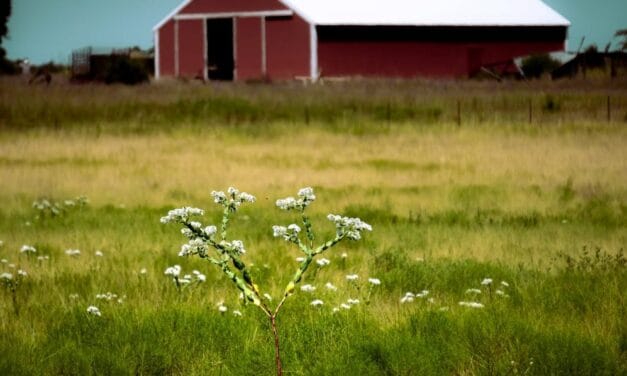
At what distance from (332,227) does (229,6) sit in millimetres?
32704

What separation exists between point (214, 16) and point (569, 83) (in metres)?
17.3

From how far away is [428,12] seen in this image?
44.5 m

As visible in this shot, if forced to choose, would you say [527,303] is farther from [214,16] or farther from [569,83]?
[214,16]

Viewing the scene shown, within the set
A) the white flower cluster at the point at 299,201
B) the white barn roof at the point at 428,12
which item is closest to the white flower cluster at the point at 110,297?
the white flower cluster at the point at 299,201

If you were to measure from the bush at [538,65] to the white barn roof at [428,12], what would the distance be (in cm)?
418

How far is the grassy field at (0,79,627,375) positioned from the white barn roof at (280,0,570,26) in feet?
48.7

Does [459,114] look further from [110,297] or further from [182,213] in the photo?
[182,213]

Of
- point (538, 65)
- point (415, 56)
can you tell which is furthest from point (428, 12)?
point (538, 65)

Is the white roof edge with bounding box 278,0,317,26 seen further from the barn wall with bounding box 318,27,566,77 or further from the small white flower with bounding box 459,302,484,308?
the small white flower with bounding box 459,302,484,308

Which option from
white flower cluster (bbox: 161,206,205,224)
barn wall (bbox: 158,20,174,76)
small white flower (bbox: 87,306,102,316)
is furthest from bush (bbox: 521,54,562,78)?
white flower cluster (bbox: 161,206,205,224)

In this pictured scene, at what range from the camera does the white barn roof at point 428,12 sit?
41.6 m

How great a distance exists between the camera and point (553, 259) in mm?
8852

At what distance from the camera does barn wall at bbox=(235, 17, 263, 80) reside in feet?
138

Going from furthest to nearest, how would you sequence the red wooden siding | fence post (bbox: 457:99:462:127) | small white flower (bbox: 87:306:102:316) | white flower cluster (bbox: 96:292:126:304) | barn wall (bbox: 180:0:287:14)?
barn wall (bbox: 180:0:287:14) < the red wooden siding < fence post (bbox: 457:99:462:127) < white flower cluster (bbox: 96:292:126:304) < small white flower (bbox: 87:306:102:316)
